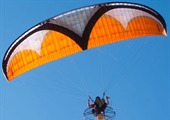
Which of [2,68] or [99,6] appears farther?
[2,68]

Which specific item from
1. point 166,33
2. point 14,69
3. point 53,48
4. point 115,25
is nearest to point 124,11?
point 115,25

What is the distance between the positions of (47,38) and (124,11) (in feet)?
12.1

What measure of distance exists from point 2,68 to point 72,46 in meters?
3.59

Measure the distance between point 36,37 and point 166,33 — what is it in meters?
5.96

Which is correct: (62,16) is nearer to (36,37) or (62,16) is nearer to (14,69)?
(36,37)

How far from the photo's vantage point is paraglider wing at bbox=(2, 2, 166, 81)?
20.5 metres

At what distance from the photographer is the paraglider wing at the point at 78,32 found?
67.4 feet

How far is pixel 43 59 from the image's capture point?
Answer: 2167 cm

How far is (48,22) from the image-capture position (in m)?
20.5

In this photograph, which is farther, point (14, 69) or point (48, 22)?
point (14, 69)

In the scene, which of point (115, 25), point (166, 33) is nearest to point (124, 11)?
point (115, 25)

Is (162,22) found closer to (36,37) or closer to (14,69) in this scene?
(36,37)

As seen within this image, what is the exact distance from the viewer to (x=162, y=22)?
2161 cm

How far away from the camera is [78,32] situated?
20.6 metres
